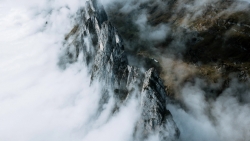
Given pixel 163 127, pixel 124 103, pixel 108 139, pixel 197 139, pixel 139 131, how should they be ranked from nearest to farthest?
1. pixel 163 127
2. pixel 139 131
3. pixel 197 139
4. pixel 124 103
5. pixel 108 139

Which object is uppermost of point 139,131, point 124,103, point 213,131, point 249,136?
point 124,103

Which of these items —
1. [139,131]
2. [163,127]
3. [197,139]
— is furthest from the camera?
[197,139]

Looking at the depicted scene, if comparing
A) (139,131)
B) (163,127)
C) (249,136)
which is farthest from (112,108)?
(249,136)

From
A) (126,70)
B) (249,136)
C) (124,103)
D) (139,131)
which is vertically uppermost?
(126,70)

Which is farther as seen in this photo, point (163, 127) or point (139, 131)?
point (139, 131)

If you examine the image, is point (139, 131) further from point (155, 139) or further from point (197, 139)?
point (197, 139)

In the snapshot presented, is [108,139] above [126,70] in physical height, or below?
below

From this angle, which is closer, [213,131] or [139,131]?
[139,131]

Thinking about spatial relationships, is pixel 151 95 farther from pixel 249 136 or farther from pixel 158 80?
pixel 249 136

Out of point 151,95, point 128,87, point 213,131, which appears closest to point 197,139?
point 213,131
